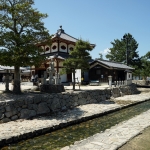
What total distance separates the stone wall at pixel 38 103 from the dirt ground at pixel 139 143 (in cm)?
639

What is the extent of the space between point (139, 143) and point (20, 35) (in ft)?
33.7

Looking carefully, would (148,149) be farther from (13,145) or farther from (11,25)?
(11,25)

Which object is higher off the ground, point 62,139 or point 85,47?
point 85,47

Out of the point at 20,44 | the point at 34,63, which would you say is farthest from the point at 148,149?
the point at 20,44

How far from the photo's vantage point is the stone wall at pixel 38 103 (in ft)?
31.8

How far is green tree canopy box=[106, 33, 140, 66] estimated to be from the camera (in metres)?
47.3

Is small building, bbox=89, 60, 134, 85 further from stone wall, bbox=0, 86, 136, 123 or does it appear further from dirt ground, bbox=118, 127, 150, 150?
dirt ground, bbox=118, 127, 150, 150

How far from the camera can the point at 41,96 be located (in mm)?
11578

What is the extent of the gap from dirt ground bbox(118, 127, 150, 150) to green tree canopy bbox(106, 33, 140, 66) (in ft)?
139

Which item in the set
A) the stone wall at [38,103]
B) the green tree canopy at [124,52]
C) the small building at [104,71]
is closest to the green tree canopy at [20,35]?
the stone wall at [38,103]

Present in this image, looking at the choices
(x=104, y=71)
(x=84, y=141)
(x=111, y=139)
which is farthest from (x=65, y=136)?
(x=104, y=71)

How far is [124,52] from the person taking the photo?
47.9 meters

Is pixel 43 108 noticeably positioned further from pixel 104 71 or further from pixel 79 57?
pixel 104 71

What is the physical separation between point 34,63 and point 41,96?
8.31ft
